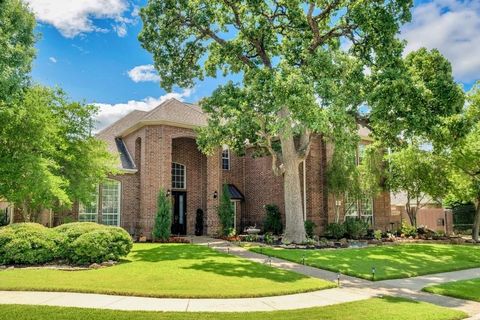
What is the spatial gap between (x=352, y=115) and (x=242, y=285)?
12.0 meters

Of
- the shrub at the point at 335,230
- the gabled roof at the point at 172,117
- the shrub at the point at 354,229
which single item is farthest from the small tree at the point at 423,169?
the gabled roof at the point at 172,117

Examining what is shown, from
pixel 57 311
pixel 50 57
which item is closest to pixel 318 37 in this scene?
pixel 50 57

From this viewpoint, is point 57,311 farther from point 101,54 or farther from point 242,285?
point 101,54

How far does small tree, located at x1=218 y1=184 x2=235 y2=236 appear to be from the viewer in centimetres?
2238

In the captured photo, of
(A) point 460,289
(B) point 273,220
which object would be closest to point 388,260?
(A) point 460,289

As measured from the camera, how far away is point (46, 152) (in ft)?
50.1

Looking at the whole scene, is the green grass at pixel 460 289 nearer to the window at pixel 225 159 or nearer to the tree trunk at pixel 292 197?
the tree trunk at pixel 292 197

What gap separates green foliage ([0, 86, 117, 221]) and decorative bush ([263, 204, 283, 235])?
31.0 feet

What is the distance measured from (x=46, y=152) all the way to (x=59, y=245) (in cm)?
457

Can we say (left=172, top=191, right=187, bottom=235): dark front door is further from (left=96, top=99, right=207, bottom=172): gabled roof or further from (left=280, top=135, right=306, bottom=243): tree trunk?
(left=280, top=135, right=306, bottom=243): tree trunk

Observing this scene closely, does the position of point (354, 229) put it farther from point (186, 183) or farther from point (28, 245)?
point (28, 245)

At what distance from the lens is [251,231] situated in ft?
74.1

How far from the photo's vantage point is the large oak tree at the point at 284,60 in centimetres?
1650

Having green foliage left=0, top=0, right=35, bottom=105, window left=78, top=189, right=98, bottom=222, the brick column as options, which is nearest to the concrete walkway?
green foliage left=0, top=0, right=35, bottom=105
